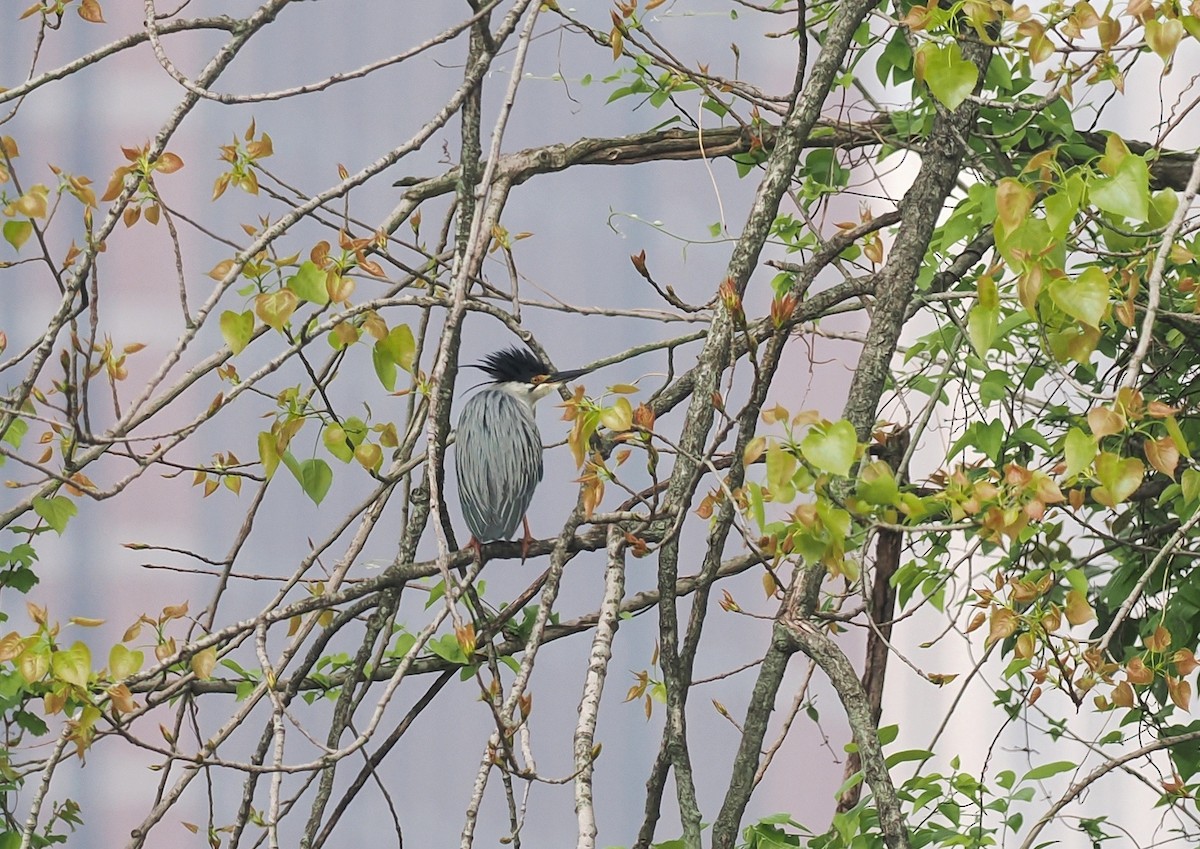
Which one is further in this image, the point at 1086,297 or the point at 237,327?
the point at 237,327

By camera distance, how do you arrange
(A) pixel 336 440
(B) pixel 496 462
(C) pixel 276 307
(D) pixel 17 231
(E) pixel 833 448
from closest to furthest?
(E) pixel 833 448
(C) pixel 276 307
(A) pixel 336 440
(D) pixel 17 231
(B) pixel 496 462

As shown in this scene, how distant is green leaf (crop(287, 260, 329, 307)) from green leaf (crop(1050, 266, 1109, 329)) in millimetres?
554

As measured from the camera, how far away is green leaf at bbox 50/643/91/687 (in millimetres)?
1032

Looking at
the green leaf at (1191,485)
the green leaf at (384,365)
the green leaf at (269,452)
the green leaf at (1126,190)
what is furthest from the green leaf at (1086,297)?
the green leaf at (269,452)

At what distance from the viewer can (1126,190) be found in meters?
0.84

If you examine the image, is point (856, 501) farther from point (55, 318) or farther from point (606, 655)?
point (55, 318)

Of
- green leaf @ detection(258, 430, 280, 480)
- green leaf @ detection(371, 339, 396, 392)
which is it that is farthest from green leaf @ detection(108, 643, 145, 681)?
green leaf @ detection(371, 339, 396, 392)

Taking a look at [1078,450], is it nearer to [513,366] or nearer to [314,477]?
[314,477]

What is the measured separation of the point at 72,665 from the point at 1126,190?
0.90m

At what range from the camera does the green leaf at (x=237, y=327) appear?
101cm

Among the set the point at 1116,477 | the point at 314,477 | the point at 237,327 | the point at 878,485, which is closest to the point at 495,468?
the point at 314,477

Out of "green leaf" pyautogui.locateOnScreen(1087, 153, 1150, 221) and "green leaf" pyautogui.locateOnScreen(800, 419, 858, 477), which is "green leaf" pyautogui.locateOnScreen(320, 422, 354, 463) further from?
"green leaf" pyautogui.locateOnScreen(1087, 153, 1150, 221)

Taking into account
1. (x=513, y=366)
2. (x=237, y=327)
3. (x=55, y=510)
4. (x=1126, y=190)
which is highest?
(x=513, y=366)

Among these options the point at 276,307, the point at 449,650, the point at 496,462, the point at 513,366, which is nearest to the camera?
the point at 276,307
